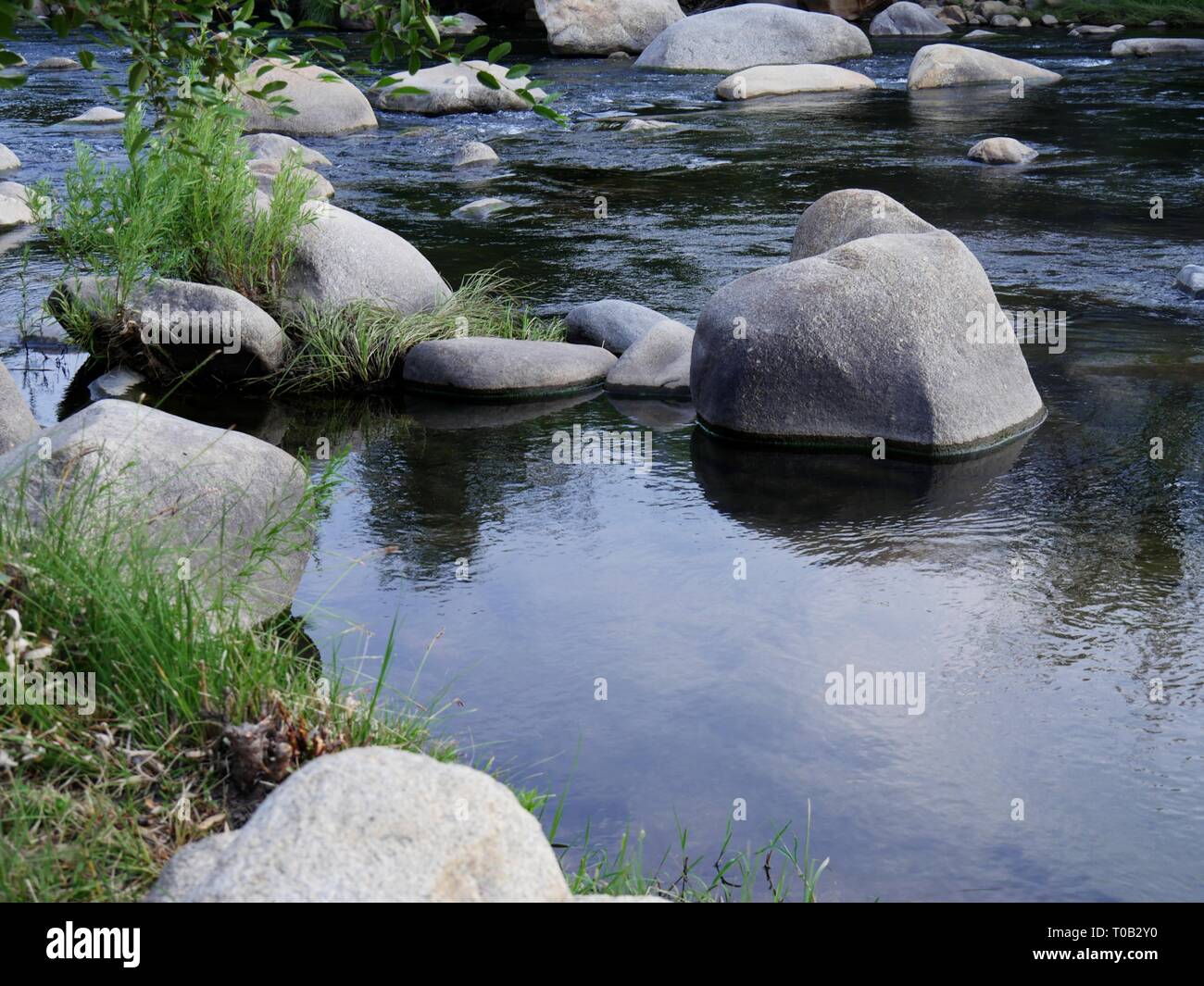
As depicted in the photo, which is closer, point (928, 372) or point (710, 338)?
point (928, 372)

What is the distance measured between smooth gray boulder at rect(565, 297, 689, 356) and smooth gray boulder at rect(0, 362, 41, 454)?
146 inches

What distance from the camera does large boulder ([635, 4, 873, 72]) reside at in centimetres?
2167

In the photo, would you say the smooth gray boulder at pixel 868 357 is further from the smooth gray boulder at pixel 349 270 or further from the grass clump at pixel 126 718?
the grass clump at pixel 126 718

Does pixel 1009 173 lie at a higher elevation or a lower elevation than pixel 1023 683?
higher

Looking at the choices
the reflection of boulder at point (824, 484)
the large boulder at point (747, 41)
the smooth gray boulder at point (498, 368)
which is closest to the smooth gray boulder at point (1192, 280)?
the reflection of boulder at point (824, 484)

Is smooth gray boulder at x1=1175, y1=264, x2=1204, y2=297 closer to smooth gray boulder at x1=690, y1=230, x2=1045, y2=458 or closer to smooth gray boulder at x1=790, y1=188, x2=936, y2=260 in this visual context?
smooth gray boulder at x1=790, y1=188, x2=936, y2=260

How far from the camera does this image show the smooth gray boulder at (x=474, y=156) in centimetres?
1470

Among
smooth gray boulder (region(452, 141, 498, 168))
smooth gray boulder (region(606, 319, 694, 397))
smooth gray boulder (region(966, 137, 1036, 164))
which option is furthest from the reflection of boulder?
smooth gray boulder (region(452, 141, 498, 168))

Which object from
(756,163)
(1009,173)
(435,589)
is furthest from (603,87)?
Result: (435,589)

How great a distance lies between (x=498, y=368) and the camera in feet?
26.4

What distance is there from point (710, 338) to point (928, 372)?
1.17 meters

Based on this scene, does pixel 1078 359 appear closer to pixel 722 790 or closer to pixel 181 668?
pixel 722 790
